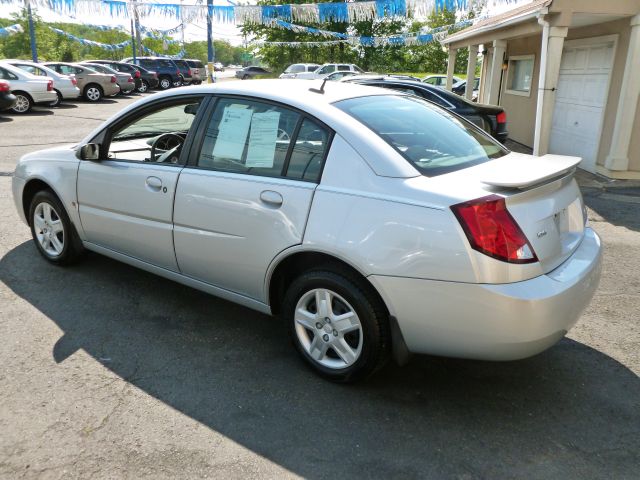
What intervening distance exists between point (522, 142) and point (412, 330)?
40.2ft

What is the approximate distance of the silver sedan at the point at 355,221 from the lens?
253cm

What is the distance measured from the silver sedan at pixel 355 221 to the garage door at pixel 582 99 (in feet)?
24.6

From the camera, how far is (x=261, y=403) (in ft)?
9.55

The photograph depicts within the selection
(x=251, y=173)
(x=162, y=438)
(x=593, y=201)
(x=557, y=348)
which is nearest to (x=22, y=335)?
(x=162, y=438)

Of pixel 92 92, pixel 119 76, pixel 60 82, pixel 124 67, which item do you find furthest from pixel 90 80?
pixel 124 67

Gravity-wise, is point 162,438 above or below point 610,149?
below

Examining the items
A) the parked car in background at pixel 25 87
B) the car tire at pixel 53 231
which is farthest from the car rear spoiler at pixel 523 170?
the parked car in background at pixel 25 87

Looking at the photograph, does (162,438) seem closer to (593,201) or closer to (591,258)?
(591,258)

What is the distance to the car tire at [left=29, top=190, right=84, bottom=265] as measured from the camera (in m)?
4.49

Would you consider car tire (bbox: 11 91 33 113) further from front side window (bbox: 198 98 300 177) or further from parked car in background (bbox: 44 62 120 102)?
front side window (bbox: 198 98 300 177)

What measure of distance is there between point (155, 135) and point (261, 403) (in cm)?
314

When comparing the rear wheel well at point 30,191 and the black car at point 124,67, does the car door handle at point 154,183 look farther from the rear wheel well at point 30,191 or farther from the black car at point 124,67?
the black car at point 124,67

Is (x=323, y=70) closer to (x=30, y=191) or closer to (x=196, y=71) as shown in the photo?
(x=196, y=71)

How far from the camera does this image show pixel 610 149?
943cm
